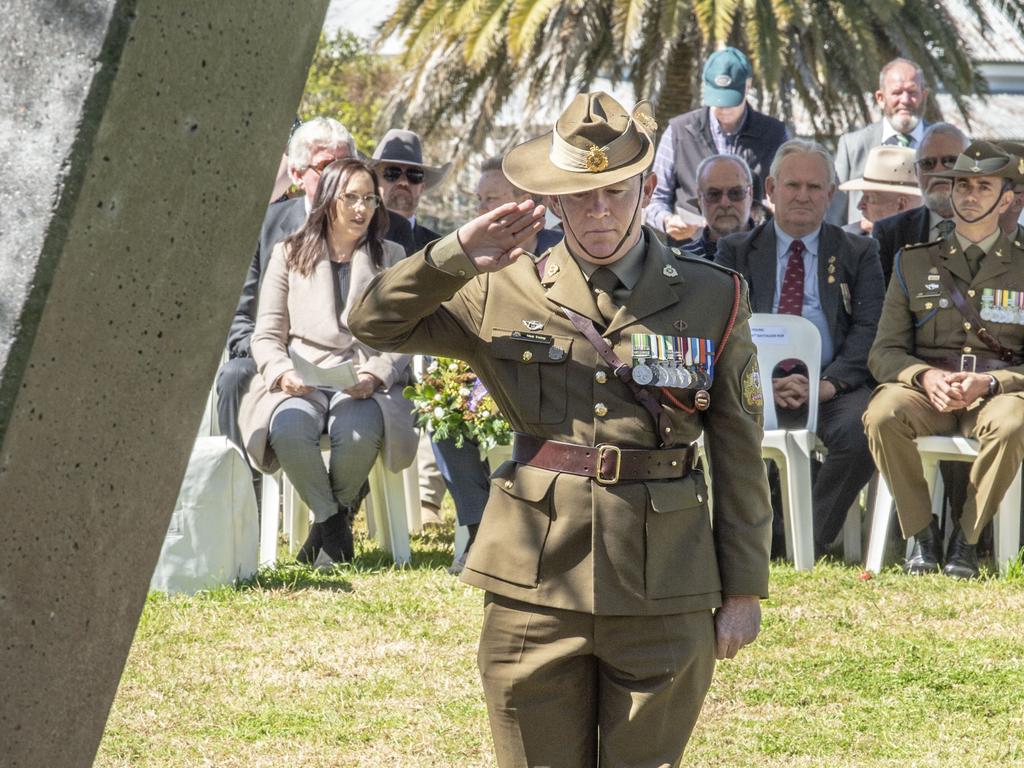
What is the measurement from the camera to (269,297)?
7426 millimetres

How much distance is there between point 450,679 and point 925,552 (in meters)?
2.85

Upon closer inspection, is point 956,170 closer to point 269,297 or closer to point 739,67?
point 739,67

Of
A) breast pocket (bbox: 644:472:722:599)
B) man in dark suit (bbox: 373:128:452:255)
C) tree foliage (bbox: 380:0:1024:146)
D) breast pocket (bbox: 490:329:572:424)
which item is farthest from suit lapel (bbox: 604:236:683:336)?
tree foliage (bbox: 380:0:1024:146)

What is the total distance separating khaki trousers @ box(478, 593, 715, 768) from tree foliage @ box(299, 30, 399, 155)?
21.3 metres

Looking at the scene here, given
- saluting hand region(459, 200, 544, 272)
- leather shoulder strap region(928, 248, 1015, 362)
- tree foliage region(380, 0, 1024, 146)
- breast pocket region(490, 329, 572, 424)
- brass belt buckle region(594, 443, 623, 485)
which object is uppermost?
tree foliage region(380, 0, 1024, 146)

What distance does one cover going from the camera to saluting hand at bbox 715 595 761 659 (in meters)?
3.21

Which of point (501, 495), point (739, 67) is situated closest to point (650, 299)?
point (501, 495)

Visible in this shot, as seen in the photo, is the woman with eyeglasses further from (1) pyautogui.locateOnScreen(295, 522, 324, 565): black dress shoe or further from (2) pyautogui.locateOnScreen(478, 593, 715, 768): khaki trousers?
(2) pyautogui.locateOnScreen(478, 593, 715, 768): khaki trousers

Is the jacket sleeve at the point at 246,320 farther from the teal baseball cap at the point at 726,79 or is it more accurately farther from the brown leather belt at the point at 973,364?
the brown leather belt at the point at 973,364

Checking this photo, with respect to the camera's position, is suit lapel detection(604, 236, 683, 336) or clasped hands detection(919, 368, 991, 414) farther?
clasped hands detection(919, 368, 991, 414)

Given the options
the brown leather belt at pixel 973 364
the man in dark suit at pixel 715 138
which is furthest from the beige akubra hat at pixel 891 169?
the brown leather belt at pixel 973 364

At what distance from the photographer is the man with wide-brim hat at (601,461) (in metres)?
3.10

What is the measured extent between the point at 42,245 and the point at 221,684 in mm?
3541

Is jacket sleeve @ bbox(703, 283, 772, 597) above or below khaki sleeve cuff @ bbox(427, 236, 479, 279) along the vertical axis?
below
